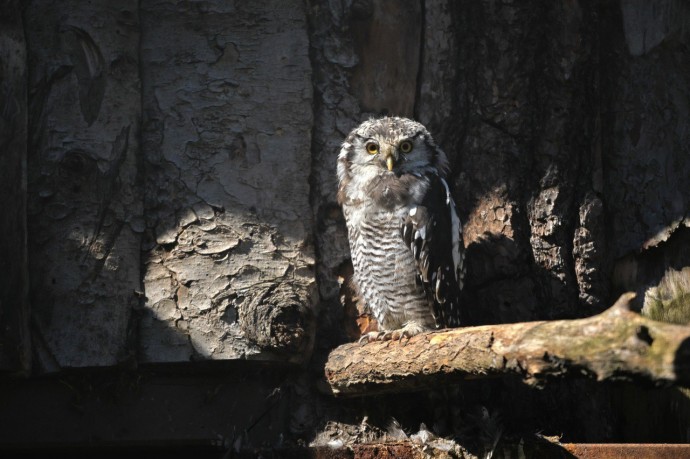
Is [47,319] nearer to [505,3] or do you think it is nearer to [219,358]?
[219,358]

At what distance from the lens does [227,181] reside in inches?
139

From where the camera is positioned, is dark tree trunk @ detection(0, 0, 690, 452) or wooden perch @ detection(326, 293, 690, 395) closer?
wooden perch @ detection(326, 293, 690, 395)

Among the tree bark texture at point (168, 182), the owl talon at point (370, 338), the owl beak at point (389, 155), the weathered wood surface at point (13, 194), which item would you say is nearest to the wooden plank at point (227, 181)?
the tree bark texture at point (168, 182)

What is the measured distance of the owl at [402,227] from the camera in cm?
361

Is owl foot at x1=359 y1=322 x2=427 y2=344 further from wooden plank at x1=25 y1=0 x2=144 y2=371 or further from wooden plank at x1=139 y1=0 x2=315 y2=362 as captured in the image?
wooden plank at x1=25 y1=0 x2=144 y2=371

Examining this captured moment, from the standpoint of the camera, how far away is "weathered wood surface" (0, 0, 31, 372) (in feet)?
10.5

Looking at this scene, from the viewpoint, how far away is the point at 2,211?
327 cm

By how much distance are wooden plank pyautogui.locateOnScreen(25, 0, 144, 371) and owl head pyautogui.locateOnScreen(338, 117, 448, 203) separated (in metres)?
0.96

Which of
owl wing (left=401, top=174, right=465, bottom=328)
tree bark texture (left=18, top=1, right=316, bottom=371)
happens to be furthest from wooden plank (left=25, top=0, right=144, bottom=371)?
owl wing (left=401, top=174, right=465, bottom=328)

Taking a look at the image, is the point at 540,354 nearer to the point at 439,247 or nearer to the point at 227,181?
the point at 439,247

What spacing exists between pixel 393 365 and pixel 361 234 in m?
0.88

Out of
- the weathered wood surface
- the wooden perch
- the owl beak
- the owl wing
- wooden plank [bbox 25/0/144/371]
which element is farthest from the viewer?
the owl beak

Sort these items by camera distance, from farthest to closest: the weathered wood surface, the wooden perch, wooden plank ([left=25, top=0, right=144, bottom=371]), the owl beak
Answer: the owl beak → wooden plank ([left=25, top=0, right=144, bottom=371]) → the weathered wood surface → the wooden perch

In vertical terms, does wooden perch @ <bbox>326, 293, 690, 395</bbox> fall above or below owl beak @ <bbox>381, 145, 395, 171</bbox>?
below
